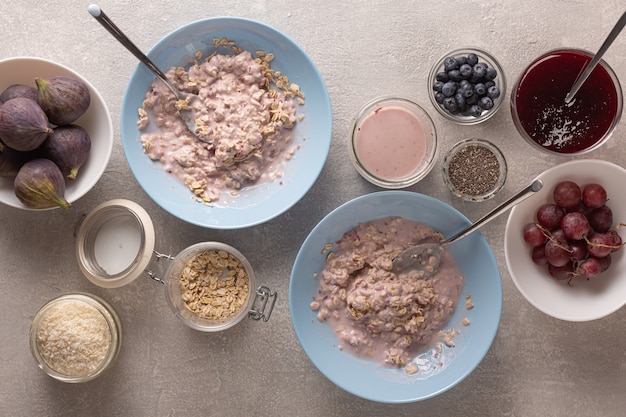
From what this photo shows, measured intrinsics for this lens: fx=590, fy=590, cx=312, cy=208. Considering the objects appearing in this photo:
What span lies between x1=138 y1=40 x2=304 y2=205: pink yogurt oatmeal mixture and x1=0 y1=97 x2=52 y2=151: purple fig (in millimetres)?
234

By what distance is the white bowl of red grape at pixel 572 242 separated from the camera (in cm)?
141

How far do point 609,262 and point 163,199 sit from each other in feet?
3.61

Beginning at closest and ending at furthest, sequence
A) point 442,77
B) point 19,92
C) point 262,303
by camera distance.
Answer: point 19,92 → point 442,77 → point 262,303

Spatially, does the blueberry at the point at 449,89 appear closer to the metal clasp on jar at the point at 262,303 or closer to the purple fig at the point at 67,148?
the metal clasp on jar at the point at 262,303

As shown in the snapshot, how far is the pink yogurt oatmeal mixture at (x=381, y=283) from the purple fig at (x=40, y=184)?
2.19 feet

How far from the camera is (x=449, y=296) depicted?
150 cm

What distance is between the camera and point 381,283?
57.4 inches

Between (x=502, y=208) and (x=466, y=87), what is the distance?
1.13ft

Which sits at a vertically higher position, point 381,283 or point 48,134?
point 48,134

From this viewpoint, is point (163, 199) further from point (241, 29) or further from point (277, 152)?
point (241, 29)

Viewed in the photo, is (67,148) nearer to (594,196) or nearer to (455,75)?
(455,75)

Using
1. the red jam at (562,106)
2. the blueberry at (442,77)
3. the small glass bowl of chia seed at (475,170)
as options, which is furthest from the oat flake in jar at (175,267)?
the red jam at (562,106)

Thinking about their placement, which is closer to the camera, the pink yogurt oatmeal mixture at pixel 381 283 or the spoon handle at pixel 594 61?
the spoon handle at pixel 594 61

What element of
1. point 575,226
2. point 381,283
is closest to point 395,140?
point 381,283
